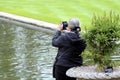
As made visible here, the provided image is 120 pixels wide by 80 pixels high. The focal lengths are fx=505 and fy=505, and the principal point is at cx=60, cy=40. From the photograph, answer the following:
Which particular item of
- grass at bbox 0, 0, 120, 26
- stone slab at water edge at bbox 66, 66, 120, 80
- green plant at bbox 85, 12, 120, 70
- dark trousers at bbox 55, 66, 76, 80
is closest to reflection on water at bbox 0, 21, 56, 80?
grass at bbox 0, 0, 120, 26

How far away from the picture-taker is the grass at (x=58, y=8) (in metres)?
22.5

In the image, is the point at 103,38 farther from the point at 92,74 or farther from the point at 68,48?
the point at 68,48

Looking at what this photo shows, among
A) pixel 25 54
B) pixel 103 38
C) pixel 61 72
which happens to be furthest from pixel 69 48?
pixel 25 54

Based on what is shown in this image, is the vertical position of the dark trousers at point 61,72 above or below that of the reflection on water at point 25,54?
above

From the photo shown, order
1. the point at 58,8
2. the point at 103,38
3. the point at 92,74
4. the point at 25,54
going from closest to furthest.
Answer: the point at 92,74
the point at 103,38
the point at 25,54
the point at 58,8

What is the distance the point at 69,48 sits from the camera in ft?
28.5

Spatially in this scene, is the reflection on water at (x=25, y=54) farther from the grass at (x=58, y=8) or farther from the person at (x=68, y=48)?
the person at (x=68, y=48)

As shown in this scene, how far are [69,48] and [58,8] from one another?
16.6m

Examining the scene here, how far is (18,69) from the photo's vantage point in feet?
43.1

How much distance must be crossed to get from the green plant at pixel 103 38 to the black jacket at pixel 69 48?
43cm

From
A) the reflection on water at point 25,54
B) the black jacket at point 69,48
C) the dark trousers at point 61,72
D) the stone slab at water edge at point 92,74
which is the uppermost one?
the black jacket at point 69,48

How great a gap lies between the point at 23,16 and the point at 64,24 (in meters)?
15.2

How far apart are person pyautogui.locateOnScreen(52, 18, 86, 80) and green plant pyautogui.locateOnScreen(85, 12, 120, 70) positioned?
1.42 feet

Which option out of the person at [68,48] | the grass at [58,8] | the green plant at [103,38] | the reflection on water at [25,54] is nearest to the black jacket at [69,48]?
the person at [68,48]
